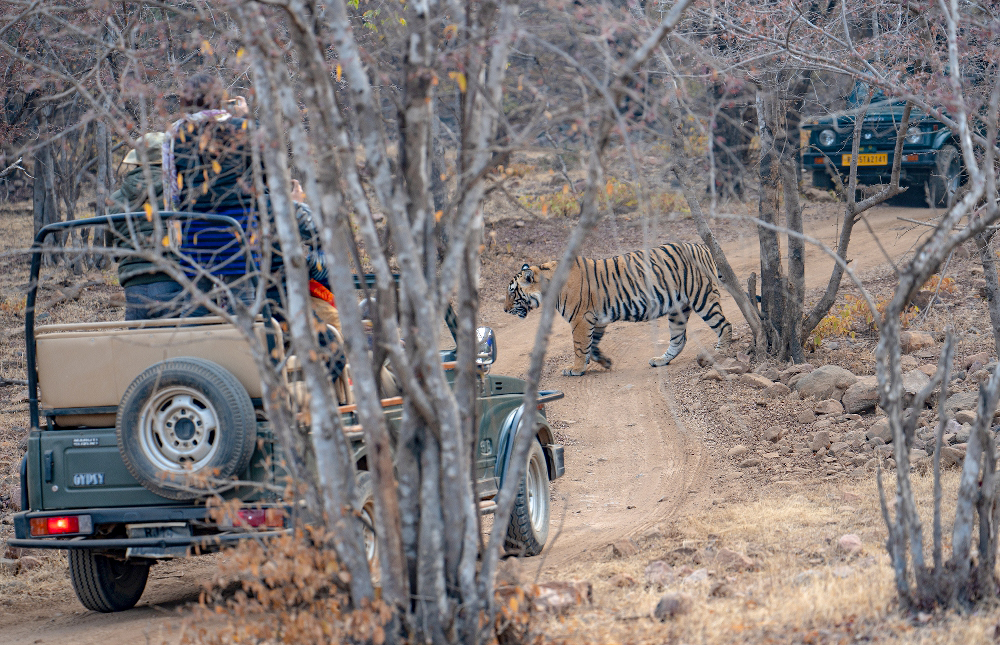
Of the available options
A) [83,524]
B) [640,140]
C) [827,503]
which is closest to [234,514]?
[83,524]

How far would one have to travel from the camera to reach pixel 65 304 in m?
14.2

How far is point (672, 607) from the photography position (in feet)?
14.9

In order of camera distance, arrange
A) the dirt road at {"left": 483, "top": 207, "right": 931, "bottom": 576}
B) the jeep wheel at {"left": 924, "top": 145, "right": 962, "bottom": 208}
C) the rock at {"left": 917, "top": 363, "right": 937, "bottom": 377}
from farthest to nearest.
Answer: the jeep wheel at {"left": 924, "top": 145, "right": 962, "bottom": 208} → the rock at {"left": 917, "top": 363, "right": 937, "bottom": 377} → the dirt road at {"left": 483, "top": 207, "right": 931, "bottom": 576}

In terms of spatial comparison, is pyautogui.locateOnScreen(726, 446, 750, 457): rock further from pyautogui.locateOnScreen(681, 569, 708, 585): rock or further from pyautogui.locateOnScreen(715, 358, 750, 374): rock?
pyautogui.locateOnScreen(681, 569, 708, 585): rock

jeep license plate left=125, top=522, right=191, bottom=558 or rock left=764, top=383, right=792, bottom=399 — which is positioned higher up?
jeep license plate left=125, top=522, right=191, bottom=558

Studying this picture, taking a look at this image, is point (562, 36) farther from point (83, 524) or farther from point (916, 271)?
point (83, 524)

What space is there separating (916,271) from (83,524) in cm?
404

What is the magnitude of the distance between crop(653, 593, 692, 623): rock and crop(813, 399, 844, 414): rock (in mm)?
4975

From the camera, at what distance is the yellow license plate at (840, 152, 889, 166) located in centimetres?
1537

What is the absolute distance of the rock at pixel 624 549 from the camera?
6129mm

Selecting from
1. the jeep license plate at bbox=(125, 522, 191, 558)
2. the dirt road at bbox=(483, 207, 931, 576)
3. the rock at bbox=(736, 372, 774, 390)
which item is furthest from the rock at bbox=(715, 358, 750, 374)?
the jeep license plate at bbox=(125, 522, 191, 558)

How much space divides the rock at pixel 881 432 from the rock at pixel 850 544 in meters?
2.60

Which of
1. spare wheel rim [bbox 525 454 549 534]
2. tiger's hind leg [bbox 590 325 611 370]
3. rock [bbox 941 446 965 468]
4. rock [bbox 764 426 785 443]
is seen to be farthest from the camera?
tiger's hind leg [bbox 590 325 611 370]

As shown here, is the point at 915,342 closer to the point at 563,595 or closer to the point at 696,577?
the point at 696,577
